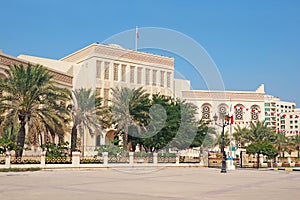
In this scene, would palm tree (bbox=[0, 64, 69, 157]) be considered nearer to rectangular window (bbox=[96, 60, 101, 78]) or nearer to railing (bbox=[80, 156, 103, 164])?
railing (bbox=[80, 156, 103, 164])

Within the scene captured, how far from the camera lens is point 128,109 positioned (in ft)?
120

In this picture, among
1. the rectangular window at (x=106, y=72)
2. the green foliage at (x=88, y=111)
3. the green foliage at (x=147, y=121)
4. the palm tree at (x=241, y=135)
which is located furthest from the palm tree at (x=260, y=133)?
the green foliage at (x=88, y=111)

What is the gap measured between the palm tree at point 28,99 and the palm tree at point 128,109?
9194 millimetres

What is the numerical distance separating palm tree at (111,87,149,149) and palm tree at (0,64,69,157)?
9194mm

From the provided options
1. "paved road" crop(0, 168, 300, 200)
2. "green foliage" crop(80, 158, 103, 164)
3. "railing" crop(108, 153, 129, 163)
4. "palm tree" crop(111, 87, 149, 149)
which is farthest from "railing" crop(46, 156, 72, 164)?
"paved road" crop(0, 168, 300, 200)

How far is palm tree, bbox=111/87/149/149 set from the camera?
36500 mm

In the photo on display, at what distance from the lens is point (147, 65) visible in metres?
53.9

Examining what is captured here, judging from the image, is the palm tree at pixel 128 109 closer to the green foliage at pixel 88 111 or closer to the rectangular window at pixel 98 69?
the green foliage at pixel 88 111

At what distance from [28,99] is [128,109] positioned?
11.9 meters

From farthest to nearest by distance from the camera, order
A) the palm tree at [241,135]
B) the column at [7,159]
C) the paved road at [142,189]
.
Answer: the palm tree at [241,135]
the column at [7,159]
the paved road at [142,189]

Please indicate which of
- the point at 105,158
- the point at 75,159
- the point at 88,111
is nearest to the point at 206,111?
the point at 88,111

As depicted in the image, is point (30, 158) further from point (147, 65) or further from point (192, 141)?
point (147, 65)

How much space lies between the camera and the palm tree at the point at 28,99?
2667 centimetres

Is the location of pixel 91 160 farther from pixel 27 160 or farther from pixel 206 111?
pixel 206 111
